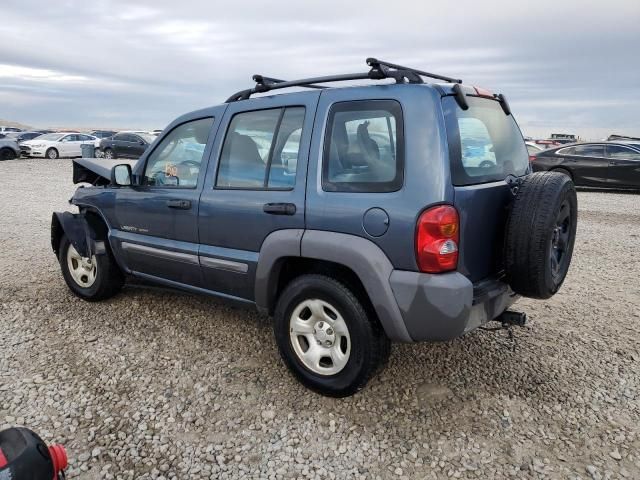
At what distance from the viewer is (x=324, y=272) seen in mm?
3064

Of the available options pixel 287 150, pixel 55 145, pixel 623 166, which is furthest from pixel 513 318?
pixel 55 145

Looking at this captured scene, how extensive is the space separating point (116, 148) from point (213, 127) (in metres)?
22.2

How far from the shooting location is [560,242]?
3.18 metres

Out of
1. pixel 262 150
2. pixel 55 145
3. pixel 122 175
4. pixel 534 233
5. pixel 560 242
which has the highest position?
pixel 262 150

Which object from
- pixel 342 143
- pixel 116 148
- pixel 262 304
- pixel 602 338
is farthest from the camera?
pixel 116 148

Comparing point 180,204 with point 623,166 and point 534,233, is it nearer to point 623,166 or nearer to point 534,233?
point 534,233

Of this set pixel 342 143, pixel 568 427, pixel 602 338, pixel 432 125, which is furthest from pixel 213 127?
pixel 602 338

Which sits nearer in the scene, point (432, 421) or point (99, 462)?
point (99, 462)

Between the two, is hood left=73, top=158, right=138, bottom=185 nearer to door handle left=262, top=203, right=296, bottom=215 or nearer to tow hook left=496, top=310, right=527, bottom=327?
door handle left=262, top=203, right=296, bottom=215

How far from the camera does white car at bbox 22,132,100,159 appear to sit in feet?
80.9

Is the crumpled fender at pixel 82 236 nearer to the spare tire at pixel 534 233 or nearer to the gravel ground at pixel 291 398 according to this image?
the gravel ground at pixel 291 398

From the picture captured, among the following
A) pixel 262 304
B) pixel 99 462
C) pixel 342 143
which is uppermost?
pixel 342 143

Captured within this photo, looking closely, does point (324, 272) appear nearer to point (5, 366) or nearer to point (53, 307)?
point (5, 366)

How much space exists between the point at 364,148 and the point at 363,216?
428 millimetres
